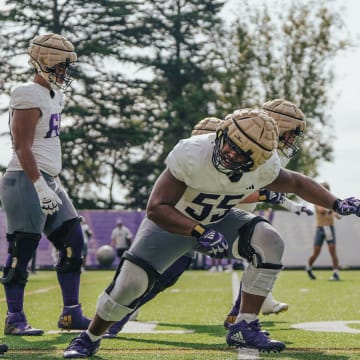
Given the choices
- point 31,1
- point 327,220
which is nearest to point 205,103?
point 31,1

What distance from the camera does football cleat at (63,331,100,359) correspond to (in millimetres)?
4676

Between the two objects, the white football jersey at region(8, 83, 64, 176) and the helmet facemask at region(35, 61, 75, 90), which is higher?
the helmet facemask at region(35, 61, 75, 90)

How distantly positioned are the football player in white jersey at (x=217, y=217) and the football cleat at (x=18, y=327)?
1.25 m

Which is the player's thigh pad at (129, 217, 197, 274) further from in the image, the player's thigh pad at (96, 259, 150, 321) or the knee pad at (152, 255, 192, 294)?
the knee pad at (152, 255, 192, 294)

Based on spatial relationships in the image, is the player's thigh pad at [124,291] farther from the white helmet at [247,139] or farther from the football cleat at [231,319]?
the football cleat at [231,319]

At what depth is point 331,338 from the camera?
224 inches

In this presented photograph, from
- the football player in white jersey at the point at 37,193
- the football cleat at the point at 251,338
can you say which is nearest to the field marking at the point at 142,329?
the football player in white jersey at the point at 37,193

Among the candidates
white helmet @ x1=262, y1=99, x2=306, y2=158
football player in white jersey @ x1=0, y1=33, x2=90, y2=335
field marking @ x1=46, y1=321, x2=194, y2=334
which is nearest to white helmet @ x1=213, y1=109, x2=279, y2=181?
white helmet @ x1=262, y1=99, x2=306, y2=158

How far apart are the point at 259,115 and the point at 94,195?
1238 inches

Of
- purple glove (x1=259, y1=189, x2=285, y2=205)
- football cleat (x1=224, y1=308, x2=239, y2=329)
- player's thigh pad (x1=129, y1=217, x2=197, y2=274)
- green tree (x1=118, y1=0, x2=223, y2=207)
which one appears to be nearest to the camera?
player's thigh pad (x1=129, y1=217, x2=197, y2=274)

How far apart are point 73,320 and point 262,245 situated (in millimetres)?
1739

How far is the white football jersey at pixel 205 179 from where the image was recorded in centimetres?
448

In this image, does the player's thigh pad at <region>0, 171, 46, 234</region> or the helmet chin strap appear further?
the player's thigh pad at <region>0, 171, 46, 234</region>

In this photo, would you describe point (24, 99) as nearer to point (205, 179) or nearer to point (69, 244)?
point (69, 244)
